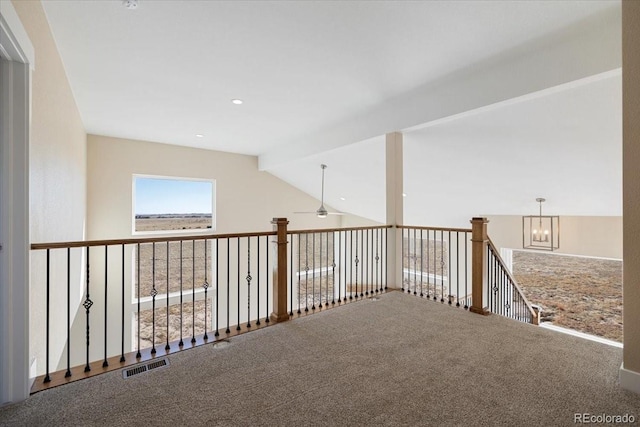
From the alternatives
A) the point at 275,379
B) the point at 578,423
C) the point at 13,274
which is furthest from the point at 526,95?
the point at 13,274

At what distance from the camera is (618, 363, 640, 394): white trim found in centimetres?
197

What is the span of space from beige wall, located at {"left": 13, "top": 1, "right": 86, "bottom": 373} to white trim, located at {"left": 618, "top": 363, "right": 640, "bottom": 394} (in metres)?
3.99

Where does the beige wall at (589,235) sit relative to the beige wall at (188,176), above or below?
below

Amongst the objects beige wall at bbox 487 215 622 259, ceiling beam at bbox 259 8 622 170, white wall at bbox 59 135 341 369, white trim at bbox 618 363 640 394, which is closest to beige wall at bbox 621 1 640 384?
white trim at bbox 618 363 640 394

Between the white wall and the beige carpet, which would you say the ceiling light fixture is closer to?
the beige carpet

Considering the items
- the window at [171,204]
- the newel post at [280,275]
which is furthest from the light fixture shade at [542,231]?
the window at [171,204]

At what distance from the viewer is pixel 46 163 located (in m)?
2.53

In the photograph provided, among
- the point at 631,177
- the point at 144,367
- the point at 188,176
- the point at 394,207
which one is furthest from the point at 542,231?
the point at 188,176

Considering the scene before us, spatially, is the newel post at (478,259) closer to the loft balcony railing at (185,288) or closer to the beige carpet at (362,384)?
the loft balcony railing at (185,288)

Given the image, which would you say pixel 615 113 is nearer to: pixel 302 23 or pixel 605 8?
pixel 605 8

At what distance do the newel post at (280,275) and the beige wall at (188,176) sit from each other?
14.4 ft

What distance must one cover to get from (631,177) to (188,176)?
7002 mm

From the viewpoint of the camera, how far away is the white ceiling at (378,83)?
2.39m

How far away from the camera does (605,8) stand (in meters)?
2.28
